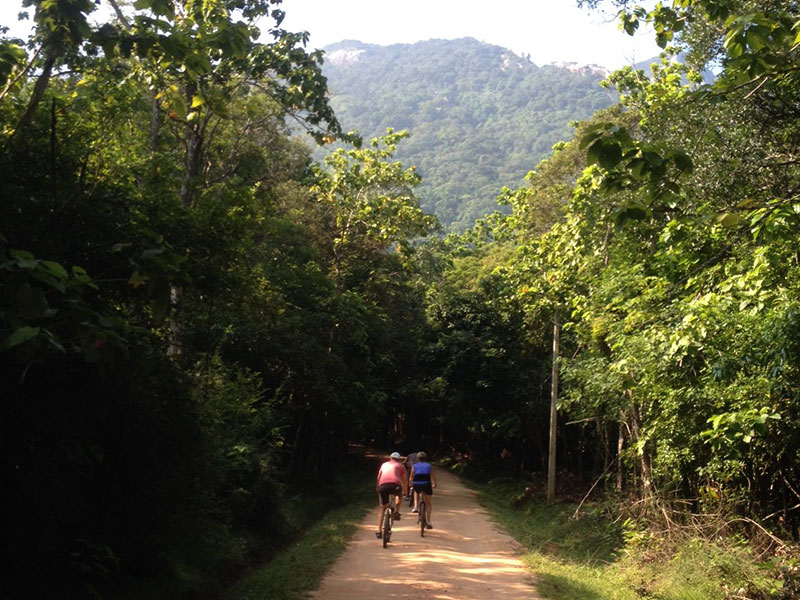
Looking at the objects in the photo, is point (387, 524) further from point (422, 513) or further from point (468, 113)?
point (468, 113)

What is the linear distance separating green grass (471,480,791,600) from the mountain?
55705 mm

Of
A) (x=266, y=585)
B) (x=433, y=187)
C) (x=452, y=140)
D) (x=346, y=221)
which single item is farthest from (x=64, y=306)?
(x=452, y=140)

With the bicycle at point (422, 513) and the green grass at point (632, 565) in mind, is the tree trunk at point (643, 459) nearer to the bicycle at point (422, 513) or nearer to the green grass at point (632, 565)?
the green grass at point (632, 565)

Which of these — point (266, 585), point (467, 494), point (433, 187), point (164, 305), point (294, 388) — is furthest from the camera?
point (433, 187)

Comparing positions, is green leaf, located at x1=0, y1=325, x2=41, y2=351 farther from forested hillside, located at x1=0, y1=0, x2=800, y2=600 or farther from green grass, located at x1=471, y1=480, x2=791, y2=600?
green grass, located at x1=471, y1=480, x2=791, y2=600

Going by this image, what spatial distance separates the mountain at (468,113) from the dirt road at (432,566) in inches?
2216

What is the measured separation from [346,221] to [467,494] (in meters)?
10.1

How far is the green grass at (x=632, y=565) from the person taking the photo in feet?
25.9

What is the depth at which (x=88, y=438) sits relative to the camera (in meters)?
5.77

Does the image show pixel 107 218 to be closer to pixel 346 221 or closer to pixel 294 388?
pixel 294 388

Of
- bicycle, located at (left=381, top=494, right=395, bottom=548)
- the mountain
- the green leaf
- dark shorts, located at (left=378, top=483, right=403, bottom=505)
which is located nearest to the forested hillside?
the green leaf

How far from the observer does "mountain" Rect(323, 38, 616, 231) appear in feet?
289

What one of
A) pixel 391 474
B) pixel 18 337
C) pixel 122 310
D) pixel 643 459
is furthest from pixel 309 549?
pixel 18 337

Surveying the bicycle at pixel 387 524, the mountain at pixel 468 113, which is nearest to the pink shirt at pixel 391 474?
the bicycle at pixel 387 524
